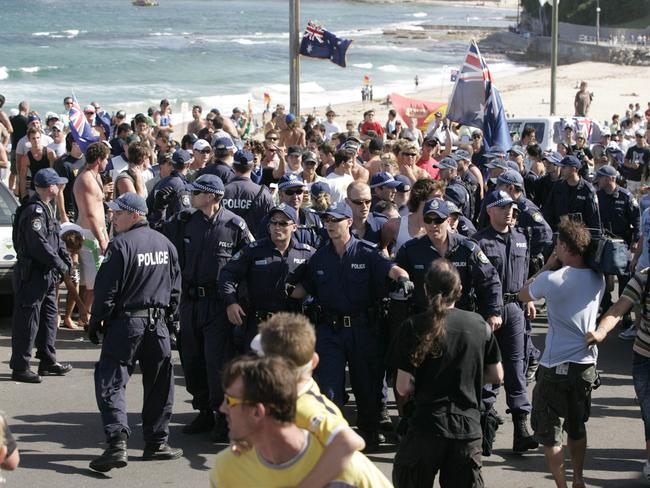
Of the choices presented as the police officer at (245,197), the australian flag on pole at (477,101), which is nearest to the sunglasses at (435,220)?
the police officer at (245,197)

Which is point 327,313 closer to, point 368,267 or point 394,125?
point 368,267

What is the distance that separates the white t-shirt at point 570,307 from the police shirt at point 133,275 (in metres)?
2.63

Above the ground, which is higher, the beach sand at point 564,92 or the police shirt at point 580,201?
the police shirt at point 580,201

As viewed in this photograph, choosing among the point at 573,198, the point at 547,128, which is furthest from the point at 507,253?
the point at 547,128

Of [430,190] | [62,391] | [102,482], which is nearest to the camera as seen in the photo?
[102,482]

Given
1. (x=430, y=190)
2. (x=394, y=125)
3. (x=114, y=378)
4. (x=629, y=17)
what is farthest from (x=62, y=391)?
(x=629, y=17)

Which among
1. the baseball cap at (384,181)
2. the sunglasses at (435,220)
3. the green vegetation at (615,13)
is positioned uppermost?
the green vegetation at (615,13)

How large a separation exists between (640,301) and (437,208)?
5.16ft

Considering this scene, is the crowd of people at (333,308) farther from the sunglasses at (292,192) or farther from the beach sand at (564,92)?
the beach sand at (564,92)

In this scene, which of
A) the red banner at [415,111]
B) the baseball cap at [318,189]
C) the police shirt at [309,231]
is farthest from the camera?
the red banner at [415,111]

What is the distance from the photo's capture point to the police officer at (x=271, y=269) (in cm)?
845

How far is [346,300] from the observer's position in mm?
8227

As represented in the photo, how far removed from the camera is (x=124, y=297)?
7.98 metres

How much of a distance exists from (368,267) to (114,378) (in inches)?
78.2
